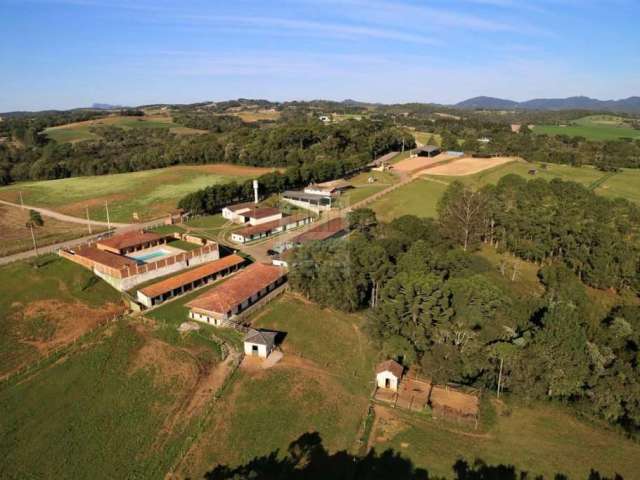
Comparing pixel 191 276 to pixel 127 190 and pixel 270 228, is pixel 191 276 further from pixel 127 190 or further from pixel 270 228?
pixel 127 190

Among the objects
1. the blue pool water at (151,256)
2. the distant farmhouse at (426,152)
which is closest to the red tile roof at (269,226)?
the blue pool water at (151,256)

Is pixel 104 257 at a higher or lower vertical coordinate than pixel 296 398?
higher

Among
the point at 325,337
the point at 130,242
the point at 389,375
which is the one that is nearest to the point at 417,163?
the point at 130,242

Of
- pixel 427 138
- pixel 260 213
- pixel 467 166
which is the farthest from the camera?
pixel 427 138

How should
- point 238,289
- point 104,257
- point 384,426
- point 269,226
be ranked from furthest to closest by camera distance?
1. point 269,226
2. point 104,257
3. point 238,289
4. point 384,426

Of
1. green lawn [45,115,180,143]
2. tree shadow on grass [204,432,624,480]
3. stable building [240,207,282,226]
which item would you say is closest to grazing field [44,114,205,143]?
green lawn [45,115,180,143]

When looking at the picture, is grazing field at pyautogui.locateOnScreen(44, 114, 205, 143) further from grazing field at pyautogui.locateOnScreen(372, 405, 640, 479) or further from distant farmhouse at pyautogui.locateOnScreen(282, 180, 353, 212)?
grazing field at pyautogui.locateOnScreen(372, 405, 640, 479)
